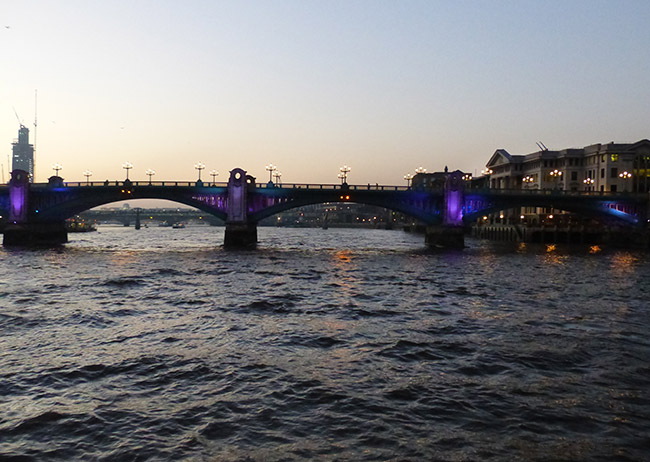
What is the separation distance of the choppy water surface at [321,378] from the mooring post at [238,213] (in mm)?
60062

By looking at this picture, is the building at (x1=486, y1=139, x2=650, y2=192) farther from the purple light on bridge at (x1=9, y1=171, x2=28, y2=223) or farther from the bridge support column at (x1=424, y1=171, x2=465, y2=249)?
the purple light on bridge at (x1=9, y1=171, x2=28, y2=223)

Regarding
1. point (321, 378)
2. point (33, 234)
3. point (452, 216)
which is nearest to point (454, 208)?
point (452, 216)

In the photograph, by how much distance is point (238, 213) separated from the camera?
90062 mm

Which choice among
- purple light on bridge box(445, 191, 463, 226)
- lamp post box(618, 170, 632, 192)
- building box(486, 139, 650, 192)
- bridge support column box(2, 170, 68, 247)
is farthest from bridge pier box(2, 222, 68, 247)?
lamp post box(618, 170, 632, 192)

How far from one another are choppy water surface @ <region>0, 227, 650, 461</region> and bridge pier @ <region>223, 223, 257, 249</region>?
6044 cm

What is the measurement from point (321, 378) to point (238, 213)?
256ft

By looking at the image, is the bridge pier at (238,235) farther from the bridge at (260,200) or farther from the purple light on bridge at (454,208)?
the purple light on bridge at (454,208)

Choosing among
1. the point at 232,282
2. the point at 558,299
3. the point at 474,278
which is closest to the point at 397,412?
the point at 558,299

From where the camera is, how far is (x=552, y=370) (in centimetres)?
1500

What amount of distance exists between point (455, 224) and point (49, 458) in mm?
86975

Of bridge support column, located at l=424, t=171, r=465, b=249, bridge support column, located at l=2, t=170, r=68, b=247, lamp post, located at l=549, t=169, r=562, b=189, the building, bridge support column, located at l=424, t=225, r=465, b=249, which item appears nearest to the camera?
bridge support column, located at l=424, t=225, r=465, b=249

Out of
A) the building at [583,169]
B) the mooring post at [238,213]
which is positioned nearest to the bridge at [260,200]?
the mooring post at [238,213]

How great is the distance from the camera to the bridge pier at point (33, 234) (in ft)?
298

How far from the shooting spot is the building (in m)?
113
